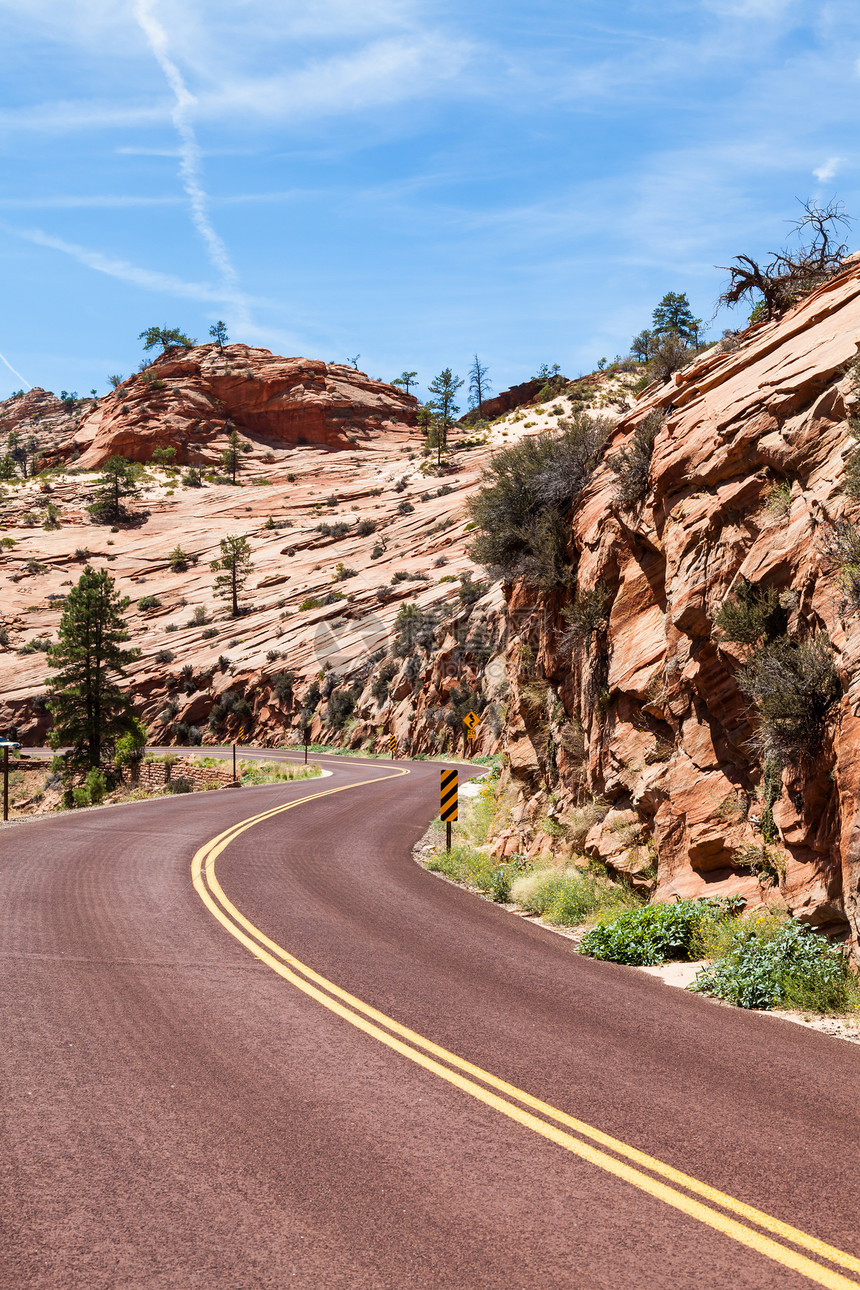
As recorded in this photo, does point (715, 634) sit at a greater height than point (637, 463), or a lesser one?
lesser

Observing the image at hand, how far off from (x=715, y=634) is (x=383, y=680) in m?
36.5

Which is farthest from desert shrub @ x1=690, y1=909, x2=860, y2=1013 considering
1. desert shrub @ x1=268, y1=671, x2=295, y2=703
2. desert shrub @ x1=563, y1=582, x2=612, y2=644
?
desert shrub @ x1=268, y1=671, x2=295, y2=703

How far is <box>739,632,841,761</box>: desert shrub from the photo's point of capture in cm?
731

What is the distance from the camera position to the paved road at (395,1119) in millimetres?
3164

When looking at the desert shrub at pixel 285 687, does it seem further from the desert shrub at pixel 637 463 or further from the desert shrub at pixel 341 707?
the desert shrub at pixel 637 463

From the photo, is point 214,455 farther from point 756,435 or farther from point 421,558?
point 756,435

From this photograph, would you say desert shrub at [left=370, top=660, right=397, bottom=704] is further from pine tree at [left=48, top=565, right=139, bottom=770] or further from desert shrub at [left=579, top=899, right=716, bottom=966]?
desert shrub at [left=579, top=899, right=716, bottom=966]

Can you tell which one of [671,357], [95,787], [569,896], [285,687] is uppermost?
[671,357]

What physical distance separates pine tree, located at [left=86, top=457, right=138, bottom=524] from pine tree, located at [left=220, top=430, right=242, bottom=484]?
12.5m

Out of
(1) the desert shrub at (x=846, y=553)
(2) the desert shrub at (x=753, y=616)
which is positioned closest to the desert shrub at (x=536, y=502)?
(2) the desert shrub at (x=753, y=616)

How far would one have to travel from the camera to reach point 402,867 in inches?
522

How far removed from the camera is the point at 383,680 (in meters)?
45.2

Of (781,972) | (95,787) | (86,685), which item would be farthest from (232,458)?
(781,972)

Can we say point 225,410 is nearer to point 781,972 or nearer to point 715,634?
point 715,634
